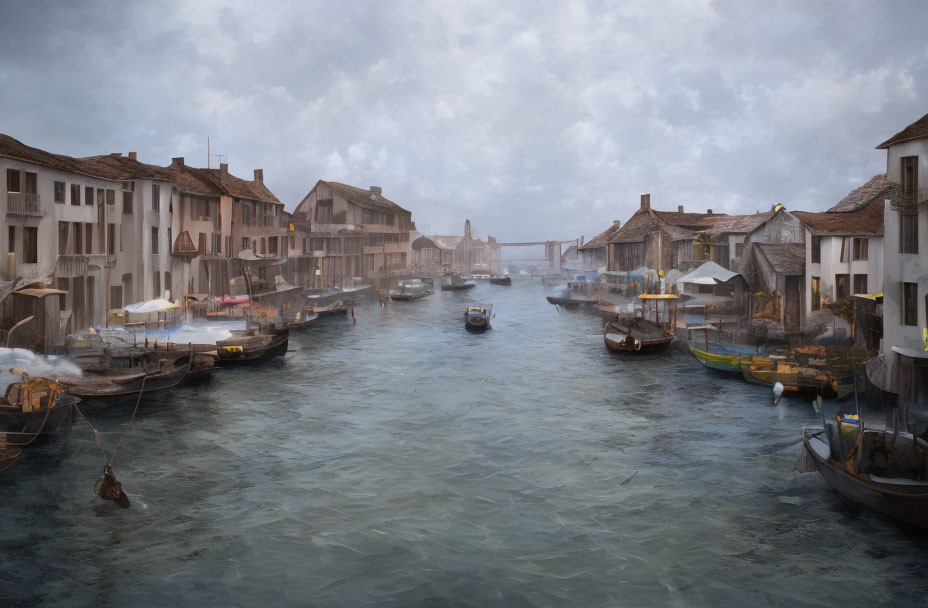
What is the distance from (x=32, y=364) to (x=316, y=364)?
1834 cm

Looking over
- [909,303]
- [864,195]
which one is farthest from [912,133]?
[864,195]

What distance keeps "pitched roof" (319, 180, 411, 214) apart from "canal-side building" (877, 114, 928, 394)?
7643 cm

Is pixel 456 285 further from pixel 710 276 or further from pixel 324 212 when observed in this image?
pixel 710 276

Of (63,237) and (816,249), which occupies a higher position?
(63,237)

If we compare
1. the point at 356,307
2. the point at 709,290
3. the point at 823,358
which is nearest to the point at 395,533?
the point at 823,358

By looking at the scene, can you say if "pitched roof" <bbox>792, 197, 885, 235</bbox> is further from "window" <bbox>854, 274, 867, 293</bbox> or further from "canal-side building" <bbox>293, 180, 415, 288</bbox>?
"canal-side building" <bbox>293, 180, 415, 288</bbox>

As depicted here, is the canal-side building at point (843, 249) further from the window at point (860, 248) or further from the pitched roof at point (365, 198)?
the pitched roof at point (365, 198)

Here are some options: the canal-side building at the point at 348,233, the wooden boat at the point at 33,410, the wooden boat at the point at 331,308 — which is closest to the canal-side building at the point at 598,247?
the canal-side building at the point at 348,233

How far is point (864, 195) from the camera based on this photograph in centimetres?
4756

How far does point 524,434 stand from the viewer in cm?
3181

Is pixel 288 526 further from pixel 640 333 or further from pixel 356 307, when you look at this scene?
pixel 356 307

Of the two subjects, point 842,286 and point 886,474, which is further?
point 842,286

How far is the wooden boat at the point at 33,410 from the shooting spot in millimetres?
26938

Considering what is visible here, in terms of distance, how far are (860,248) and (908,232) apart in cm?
1323
